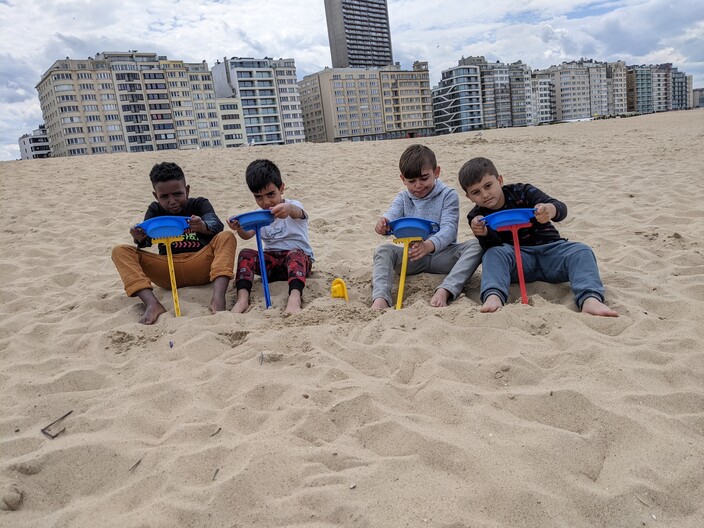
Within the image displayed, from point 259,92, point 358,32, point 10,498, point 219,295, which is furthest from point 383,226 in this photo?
point 358,32

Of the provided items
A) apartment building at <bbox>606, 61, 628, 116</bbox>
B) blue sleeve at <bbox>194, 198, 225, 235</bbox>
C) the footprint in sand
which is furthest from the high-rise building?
the footprint in sand

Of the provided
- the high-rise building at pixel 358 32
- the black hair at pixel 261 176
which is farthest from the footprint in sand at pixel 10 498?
the high-rise building at pixel 358 32

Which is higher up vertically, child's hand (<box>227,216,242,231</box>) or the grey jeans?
child's hand (<box>227,216,242,231</box>)

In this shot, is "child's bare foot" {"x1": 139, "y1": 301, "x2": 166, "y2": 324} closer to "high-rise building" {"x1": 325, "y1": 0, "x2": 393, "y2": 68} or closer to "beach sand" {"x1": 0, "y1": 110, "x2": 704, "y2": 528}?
"beach sand" {"x1": 0, "y1": 110, "x2": 704, "y2": 528}

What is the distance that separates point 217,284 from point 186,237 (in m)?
0.47

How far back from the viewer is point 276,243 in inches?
131

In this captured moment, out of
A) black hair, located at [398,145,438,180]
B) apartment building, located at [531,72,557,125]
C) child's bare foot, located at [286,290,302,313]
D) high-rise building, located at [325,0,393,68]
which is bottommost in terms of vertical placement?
child's bare foot, located at [286,290,302,313]

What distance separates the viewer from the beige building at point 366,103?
225ft

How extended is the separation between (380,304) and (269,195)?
102 cm

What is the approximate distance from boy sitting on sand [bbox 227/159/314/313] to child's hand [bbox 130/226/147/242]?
0.49 m

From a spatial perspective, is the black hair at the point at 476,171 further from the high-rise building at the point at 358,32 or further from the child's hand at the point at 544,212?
the high-rise building at the point at 358,32

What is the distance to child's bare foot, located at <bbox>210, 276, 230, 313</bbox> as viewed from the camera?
9.29ft

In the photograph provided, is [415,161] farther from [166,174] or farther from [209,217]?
[166,174]

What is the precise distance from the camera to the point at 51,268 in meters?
3.93
